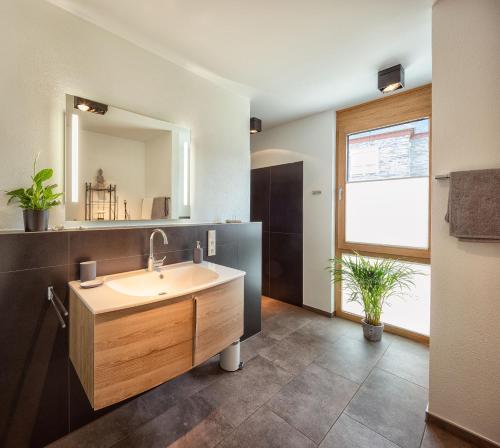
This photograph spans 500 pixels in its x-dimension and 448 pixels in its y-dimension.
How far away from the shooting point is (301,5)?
4.71 feet

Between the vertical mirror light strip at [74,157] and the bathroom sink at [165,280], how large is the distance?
0.58 m

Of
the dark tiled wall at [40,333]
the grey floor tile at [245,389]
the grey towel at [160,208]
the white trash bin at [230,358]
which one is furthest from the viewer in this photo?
the white trash bin at [230,358]

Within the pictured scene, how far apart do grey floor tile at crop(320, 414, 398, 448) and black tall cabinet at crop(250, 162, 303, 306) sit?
180 cm

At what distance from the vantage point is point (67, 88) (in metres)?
1.47

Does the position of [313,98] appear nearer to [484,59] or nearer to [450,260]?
[484,59]

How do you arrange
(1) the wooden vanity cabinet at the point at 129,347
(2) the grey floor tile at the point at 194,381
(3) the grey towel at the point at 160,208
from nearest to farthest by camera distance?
(1) the wooden vanity cabinet at the point at 129,347
(2) the grey floor tile at the point at 194,381
(3) the grey towel at the point at 160,208

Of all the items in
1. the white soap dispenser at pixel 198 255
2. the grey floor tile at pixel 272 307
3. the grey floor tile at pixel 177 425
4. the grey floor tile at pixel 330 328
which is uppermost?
the white soap dispenser at pixel 198 255

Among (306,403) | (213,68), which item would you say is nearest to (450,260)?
(306,403)

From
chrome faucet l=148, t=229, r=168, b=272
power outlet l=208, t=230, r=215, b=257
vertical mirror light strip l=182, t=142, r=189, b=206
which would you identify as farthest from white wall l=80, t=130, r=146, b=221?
power outlet l=208, t=230, r=215, b=257

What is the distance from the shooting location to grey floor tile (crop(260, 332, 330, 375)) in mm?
2043

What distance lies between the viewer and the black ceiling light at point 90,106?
1.49 meters

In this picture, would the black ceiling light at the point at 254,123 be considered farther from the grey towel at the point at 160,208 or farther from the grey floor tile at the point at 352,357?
the grey floor tile at the point at 352,357

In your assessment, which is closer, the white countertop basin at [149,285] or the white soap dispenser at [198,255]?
the white countertop basin at [149,285]

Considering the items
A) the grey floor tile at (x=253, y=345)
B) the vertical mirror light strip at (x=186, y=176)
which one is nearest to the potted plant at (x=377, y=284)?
the grey floor tile at (x=253, y=345)
